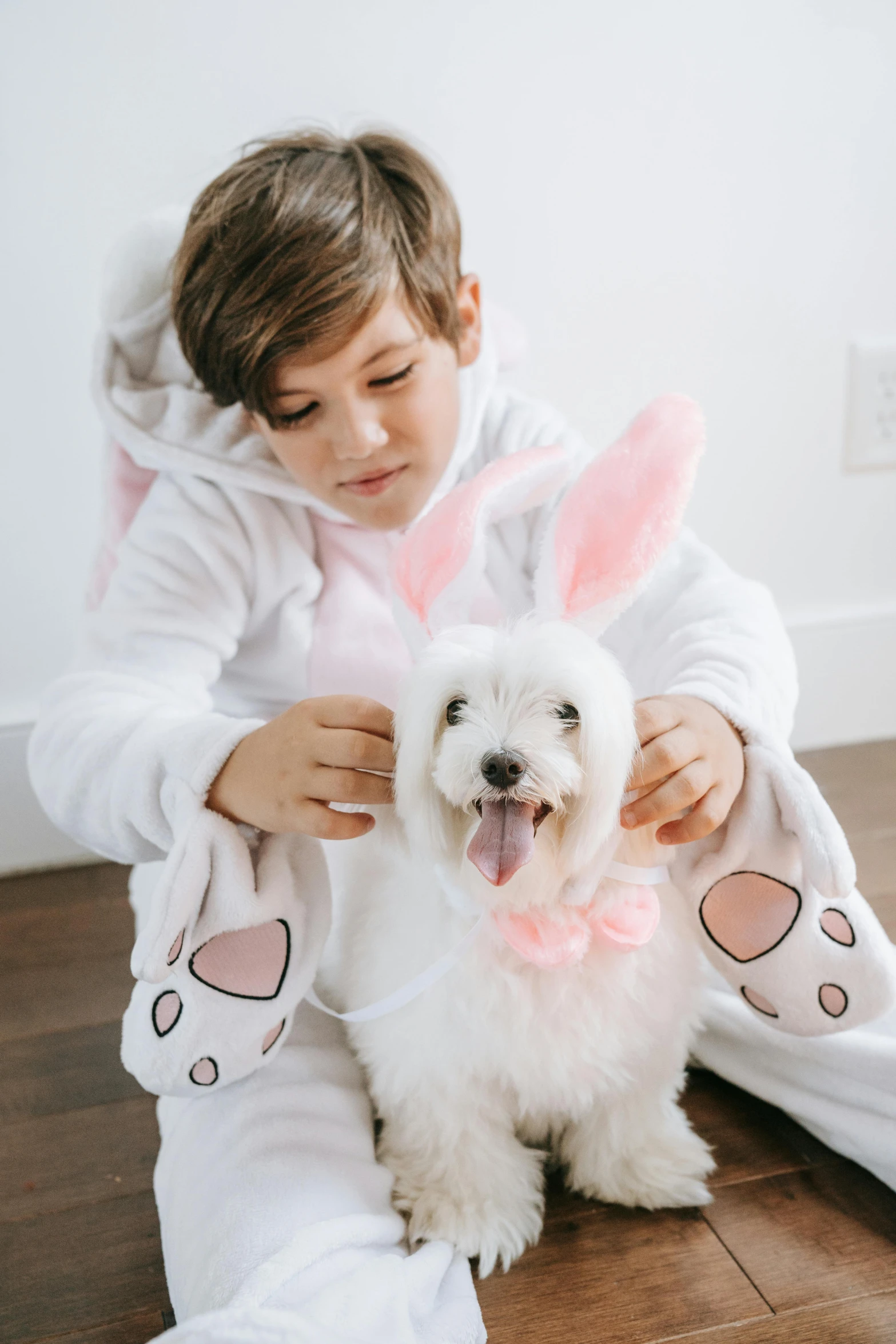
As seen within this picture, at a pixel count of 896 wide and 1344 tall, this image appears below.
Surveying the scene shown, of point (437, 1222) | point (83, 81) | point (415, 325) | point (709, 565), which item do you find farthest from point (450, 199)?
point (437, 1222)

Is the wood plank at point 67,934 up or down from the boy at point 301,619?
down

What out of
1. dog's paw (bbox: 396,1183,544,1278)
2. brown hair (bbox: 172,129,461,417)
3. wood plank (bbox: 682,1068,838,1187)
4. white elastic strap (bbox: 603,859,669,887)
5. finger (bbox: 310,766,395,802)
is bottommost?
wood plank (bbox: 682,1068,838,1187)

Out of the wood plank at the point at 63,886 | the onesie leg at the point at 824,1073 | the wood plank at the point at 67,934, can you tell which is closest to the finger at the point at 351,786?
the onesie leg at the point at 824,1073

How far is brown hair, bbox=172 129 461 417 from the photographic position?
2.27 ft

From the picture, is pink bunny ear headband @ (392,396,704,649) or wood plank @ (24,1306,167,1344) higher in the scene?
pink bunny ear headband @ (392,396,704,649)

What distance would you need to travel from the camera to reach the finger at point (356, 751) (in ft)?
1.78

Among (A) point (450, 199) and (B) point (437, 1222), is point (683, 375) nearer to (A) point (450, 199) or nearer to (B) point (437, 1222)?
(A) point (450, 199)

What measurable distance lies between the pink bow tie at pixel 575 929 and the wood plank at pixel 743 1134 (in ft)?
0.81

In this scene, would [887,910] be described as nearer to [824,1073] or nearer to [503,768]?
[824,1073]

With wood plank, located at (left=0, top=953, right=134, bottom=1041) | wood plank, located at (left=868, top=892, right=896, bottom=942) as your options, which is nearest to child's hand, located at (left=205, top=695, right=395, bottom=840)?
wood plank, located at (left=0, top=953, right=134, bottom=1041)

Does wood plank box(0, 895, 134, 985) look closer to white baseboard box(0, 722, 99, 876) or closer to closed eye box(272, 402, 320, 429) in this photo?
white baseboard box(0, 722, 99, 876)

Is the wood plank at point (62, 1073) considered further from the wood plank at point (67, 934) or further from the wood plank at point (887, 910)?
the wood plank at point (887, 910)

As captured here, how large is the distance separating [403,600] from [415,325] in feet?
0.82

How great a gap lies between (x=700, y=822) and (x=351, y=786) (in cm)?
19
